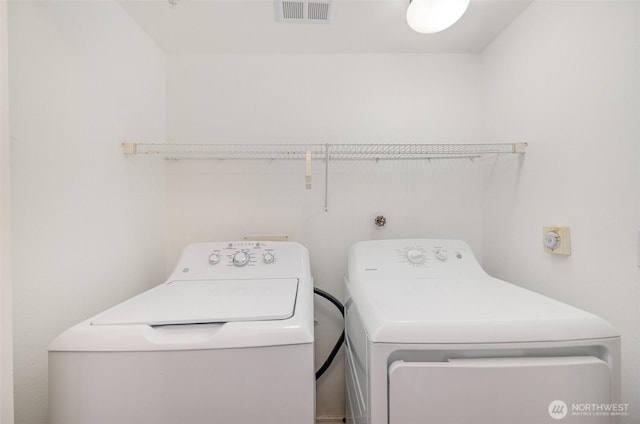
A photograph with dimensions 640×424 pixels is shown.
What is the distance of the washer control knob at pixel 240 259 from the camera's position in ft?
3.87

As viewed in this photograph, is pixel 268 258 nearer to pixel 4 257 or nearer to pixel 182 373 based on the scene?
pixel 182 373

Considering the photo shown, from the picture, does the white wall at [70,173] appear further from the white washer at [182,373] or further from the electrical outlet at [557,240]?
the electrical outlet at [557,240]

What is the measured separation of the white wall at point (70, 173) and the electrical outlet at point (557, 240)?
6.36 ft

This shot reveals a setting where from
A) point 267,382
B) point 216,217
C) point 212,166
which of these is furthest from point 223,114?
point 267,382

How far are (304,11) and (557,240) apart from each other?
61.8 inches

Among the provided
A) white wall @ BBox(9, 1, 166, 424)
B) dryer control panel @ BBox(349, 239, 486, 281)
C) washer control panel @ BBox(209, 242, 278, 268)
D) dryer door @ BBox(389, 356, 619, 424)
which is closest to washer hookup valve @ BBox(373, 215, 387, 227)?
dryer control panel @ BBox(349, 239, 486, 281)

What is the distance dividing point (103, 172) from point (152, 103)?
1.84 ft

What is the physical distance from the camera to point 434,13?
107cm

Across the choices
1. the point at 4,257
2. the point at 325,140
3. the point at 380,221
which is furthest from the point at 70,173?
the point at 380,221

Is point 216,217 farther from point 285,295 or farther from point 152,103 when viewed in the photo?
point 285,295

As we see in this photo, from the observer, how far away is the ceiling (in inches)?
47.9

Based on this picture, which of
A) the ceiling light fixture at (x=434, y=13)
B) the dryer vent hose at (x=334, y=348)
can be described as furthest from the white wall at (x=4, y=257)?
the ceiling light fixture at (x=434, y=13)

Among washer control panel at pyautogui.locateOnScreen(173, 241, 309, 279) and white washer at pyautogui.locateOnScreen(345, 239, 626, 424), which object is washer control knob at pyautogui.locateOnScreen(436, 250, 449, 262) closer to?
white washer at pyautogui.locateOnScreen(345, 239, 626, 424)

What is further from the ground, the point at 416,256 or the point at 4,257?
the point at 4,257
